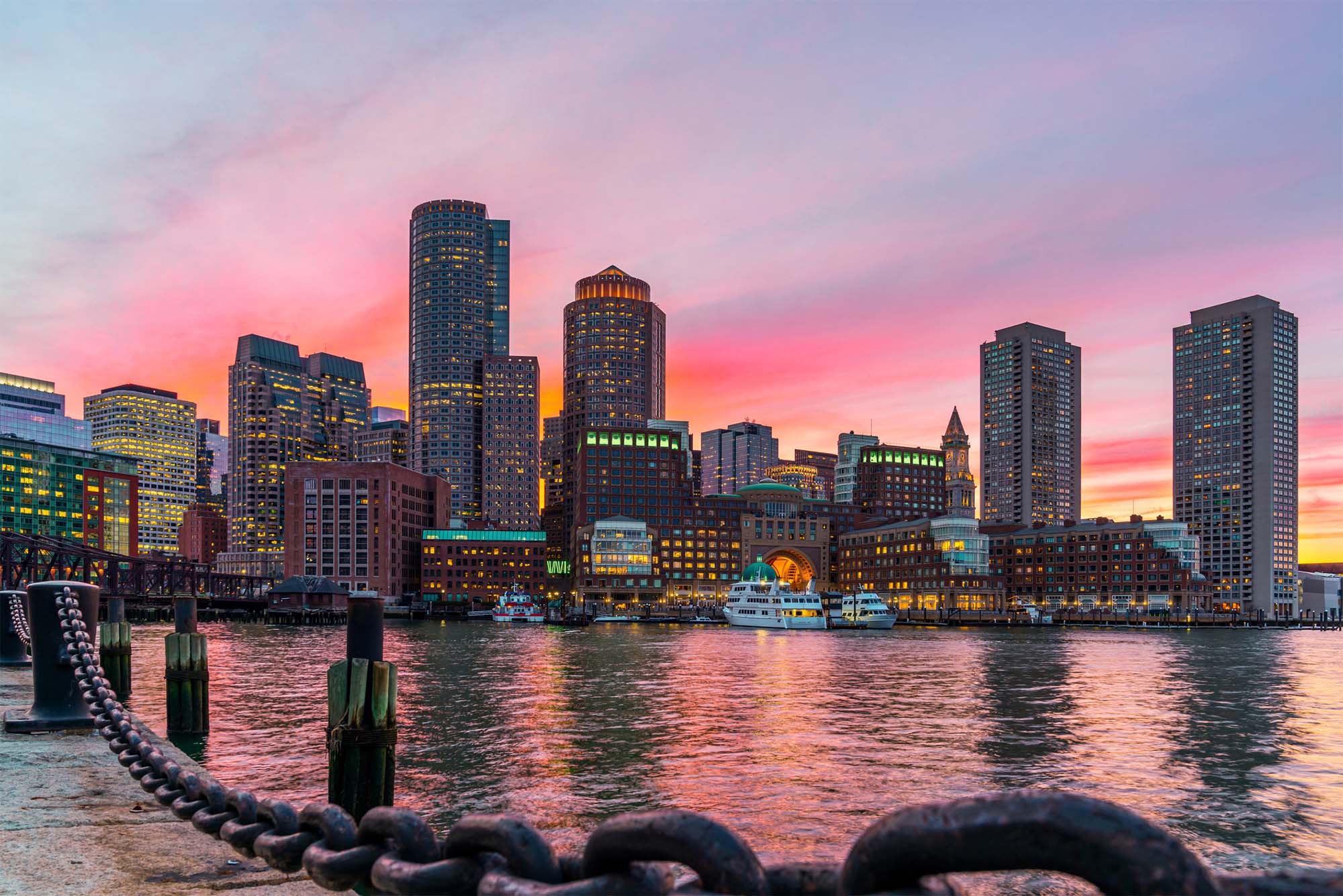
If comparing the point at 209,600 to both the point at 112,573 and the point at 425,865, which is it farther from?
the point at 425,865

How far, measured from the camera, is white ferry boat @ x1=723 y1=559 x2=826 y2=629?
136000 millimetres

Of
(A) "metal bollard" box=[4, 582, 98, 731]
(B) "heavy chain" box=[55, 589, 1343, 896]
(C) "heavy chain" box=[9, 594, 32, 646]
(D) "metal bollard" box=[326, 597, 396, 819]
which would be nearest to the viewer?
(B) "heavy chain" box=[55, 589, 1343, 896]

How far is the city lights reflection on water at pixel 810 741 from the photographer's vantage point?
19.0 meters

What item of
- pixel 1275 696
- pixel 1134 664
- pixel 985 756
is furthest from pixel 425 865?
pixel 1134 664

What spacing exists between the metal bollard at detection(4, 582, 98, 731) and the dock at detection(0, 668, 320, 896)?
291cm

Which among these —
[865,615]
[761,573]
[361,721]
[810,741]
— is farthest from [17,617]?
[761,573]

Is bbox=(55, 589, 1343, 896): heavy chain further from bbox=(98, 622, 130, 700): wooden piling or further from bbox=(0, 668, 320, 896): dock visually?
bbox=(98, 622, 130, 700): wooden piling

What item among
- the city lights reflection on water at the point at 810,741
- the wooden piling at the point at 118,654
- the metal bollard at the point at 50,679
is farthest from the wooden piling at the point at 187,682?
the metal bollard at the point at 50,679

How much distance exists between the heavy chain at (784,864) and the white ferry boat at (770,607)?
133 m

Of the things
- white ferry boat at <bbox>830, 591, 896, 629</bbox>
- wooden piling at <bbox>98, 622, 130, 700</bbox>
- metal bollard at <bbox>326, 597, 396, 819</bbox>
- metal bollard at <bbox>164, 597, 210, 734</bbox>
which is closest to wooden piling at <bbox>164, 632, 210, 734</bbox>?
metal bollard at <bbox>164, 597, 210, 734</bbox>

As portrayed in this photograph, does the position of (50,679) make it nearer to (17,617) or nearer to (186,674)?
(186,674)

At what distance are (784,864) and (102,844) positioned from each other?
784 cm

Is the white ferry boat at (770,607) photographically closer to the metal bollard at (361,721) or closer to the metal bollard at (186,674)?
the metal bollard at (186,674)

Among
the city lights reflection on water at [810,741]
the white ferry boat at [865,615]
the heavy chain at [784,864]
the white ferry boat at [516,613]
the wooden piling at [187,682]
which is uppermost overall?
the heavy chain at [784,864]
